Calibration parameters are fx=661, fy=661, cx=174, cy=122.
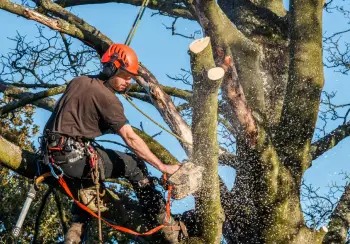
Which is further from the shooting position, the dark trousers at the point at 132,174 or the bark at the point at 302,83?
the bark at the point at 302,83

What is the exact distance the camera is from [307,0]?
19.1ft

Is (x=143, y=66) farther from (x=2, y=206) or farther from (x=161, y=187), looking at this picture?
(x=2, y=206)

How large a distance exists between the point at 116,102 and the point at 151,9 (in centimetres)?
366

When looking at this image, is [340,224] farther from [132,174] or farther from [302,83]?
[132,174]

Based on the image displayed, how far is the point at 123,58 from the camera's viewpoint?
488 centimetres

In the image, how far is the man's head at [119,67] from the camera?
16.0ft

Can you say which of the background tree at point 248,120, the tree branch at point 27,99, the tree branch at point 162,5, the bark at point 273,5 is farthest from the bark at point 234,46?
the tree branch at point 162,5

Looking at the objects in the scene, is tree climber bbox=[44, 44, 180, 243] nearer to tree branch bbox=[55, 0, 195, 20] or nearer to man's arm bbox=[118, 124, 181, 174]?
man's arm bbox=[118, 124, 181, 174]

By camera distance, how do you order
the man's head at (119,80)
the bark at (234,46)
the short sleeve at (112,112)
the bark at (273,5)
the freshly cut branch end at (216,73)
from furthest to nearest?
the bark at (273,5)
the bark at (234,46)
the man's head at (119,80)
the short sleeve at (112,112)
the freshly cut branch end at (216,73)

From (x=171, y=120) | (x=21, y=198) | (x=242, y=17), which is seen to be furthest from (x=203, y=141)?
(x=21, y=198)

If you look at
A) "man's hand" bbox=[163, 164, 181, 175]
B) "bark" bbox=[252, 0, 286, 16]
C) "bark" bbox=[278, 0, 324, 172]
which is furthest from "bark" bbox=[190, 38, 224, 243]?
"bark" bbox=[252, 0, 286, 16]

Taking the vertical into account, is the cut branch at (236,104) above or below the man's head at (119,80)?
below

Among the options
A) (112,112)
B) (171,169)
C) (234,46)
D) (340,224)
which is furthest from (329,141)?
(112,112)

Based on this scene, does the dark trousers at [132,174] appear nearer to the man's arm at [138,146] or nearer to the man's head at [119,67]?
the man's arm at [138,146]
